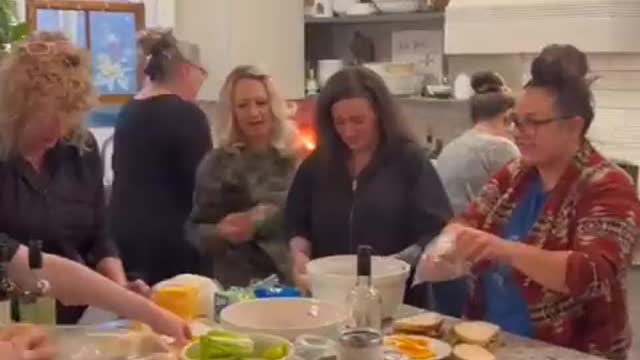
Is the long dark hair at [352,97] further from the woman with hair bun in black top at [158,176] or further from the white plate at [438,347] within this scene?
the white plate at [438,347]

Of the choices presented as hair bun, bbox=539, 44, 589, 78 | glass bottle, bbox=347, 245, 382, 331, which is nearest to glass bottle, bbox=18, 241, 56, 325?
glass bottle, bbox=347, 245, 382, 331

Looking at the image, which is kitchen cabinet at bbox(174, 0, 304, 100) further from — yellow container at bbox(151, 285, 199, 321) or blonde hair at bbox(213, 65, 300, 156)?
yellow container at bbox(151, 285, 199, 321)

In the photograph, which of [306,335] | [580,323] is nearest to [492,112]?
[580,323]

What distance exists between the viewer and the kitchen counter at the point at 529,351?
1.76m

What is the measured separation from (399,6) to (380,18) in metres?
0.14

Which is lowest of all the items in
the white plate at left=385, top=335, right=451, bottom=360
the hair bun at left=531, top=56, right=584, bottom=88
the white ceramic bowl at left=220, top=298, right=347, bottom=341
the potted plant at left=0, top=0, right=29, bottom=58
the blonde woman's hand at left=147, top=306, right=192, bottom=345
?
the white plate at left=385, top=335, right=451, bottom=360

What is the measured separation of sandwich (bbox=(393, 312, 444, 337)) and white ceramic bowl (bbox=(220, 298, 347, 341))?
0.46 feet

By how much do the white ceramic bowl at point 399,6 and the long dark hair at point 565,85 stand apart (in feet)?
8.23

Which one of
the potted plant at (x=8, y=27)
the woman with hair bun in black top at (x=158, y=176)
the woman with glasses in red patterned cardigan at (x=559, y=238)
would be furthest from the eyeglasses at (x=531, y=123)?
the potted plant at (x=8, y=27)

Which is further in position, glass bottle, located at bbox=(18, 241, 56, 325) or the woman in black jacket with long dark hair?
the woman in black jacket with long dark hair

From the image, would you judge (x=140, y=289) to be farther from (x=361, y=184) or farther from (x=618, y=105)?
(x=618, y=105)

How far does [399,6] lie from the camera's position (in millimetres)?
4527

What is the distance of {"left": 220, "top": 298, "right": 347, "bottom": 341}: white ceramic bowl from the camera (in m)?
1.73

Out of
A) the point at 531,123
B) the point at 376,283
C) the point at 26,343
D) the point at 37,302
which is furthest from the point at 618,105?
the point at 26,343
